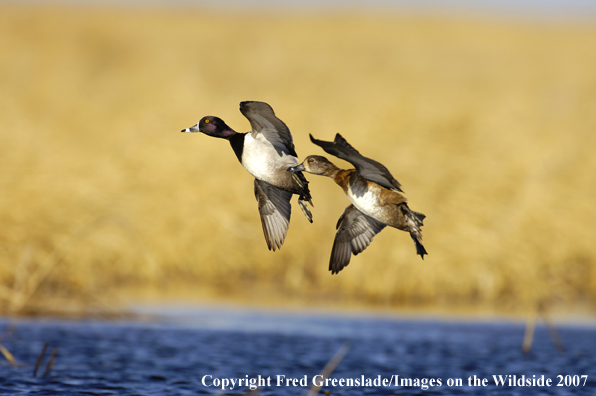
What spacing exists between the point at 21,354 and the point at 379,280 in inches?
318

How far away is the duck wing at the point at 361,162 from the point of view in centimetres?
579

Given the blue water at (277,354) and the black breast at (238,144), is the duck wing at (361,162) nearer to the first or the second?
the black breast at (238,144)

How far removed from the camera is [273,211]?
25.7ft

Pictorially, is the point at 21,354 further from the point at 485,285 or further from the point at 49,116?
the point at 49,116

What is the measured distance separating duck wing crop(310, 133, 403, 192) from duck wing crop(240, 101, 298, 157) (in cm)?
77

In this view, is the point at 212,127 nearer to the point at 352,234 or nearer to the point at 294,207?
the point at 352,234

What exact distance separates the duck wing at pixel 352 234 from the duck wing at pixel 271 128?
75cm

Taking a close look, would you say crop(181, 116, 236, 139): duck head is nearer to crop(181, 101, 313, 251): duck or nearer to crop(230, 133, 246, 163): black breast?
crop(181, 101, 313, 251): duck

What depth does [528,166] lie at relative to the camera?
890 inches

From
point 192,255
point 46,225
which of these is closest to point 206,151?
point 192,255

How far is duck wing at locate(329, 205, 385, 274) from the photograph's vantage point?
6.97m

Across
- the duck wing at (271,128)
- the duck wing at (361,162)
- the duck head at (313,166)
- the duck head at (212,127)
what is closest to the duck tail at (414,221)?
the duck wing at (361,162)

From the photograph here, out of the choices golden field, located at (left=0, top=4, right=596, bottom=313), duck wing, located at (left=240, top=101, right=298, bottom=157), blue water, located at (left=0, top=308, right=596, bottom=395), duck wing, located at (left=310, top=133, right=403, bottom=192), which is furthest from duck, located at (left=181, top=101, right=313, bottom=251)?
golden field, located at (left=0, top=4, right=596, bottom=313)

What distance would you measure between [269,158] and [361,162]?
1.06m
